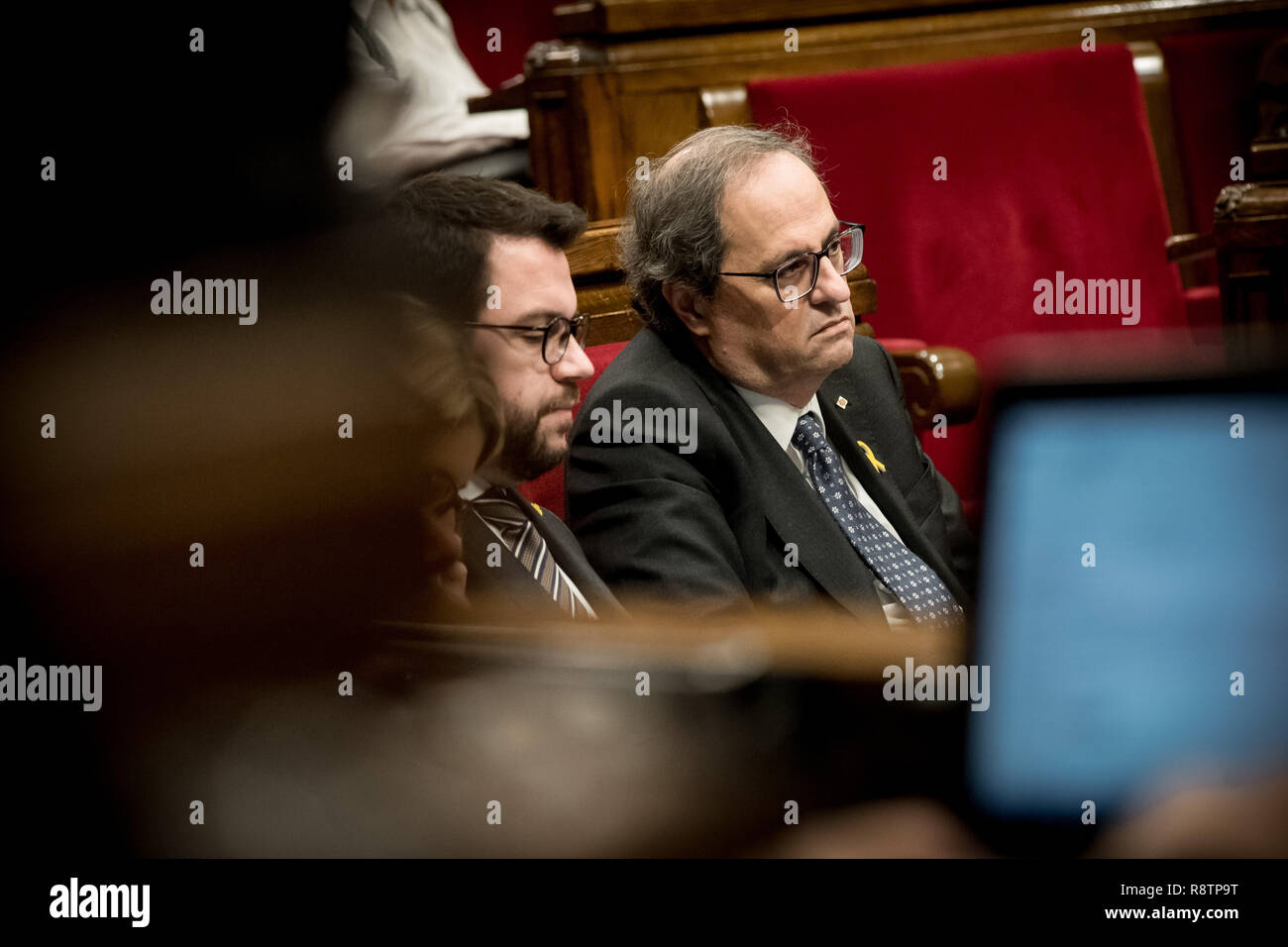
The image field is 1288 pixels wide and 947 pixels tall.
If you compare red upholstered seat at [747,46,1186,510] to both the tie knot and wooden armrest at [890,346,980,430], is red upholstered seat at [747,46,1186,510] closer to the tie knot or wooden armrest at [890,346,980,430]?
wooden armrest at [890,346,980,430]

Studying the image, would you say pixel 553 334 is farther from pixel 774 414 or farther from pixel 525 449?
pixel 774 414

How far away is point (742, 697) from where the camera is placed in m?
0.33

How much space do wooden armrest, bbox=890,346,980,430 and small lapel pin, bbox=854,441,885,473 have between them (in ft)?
0.60

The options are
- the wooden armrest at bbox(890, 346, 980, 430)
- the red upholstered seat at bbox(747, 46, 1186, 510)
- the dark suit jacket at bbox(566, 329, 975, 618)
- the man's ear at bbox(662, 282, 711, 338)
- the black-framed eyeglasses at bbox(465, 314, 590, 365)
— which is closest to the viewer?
the black-framed eyeglasses at bbox(465, 314, 590, 365)

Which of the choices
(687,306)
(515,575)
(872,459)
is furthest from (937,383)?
(515,575)

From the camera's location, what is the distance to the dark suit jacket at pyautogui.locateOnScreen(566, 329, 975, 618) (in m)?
0.85

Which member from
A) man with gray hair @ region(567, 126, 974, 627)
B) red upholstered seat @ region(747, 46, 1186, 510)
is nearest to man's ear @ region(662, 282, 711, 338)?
man with gray hair @ region(567, 126, 974, 627)

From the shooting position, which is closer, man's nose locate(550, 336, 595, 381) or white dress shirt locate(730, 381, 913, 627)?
man's nose locate(550, 336, 595, 381)

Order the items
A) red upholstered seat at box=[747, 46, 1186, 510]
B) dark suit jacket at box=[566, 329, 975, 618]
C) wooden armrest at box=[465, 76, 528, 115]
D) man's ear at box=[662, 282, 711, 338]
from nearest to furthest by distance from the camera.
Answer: dark suit jacket at box=[566, 329, 975, 618] < man's ear at box=[662, 282, 711, 338] < red upholstered seat at box=[747, 46, 1186, 510] < wooden armrest at box=[465, 76, 528, 115]

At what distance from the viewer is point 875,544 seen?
37.1 inches

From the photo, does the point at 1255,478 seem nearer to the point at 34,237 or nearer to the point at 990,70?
the point at 34,237

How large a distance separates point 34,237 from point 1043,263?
132 cm

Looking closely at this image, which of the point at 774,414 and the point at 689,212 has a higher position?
the point at 689,212

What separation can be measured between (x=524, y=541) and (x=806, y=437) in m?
0.33
